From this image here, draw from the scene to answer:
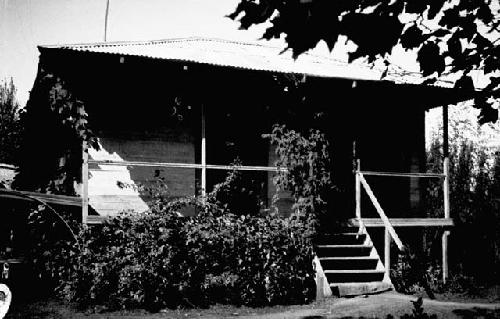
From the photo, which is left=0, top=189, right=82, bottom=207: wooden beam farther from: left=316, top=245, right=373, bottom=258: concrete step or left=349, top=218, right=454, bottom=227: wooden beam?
left=349, top=218, right=454, bottom=227: wooden beam

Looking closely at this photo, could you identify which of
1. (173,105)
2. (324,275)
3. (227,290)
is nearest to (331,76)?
(173,105)

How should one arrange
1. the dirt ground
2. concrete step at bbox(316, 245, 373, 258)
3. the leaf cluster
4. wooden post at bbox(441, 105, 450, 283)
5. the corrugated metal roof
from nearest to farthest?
the dirt ground, the leaf cluster, concrete step at bbox(316, 245, 373, 258), the corrugated metal roof, wooden post at bbox(441, 105, 450, 283)

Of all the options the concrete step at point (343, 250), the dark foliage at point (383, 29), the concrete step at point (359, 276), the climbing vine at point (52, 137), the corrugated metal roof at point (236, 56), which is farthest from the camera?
the corrugated metal roof at point (236, 56)

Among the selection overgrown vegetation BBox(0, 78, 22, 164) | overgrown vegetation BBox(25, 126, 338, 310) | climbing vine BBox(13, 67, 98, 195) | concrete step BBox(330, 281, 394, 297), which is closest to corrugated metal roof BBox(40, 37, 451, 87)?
climbing vine BBox(13, 67, 98, 195)

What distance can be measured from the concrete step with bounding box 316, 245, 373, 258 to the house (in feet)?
0.21

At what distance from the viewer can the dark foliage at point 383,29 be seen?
3354 mm

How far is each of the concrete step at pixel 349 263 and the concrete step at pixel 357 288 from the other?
666 mm

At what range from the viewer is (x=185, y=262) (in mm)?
9117

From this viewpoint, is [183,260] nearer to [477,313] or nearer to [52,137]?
[477,313]

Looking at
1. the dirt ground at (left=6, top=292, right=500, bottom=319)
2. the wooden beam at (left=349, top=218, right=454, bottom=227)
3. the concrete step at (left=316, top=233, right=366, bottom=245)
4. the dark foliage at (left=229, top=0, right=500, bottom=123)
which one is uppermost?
the dark foliage at (left=229, top=0, right=500, bottom=123)

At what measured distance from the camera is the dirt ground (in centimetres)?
781

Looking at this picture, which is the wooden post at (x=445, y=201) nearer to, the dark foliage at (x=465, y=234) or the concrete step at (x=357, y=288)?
the dark foliage at (x=465, y=234)

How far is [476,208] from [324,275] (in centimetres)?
1485

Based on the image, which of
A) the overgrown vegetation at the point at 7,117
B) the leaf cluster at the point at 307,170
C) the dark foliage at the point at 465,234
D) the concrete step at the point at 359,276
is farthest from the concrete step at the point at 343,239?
the overgrown vegetation at the point at 7,117
